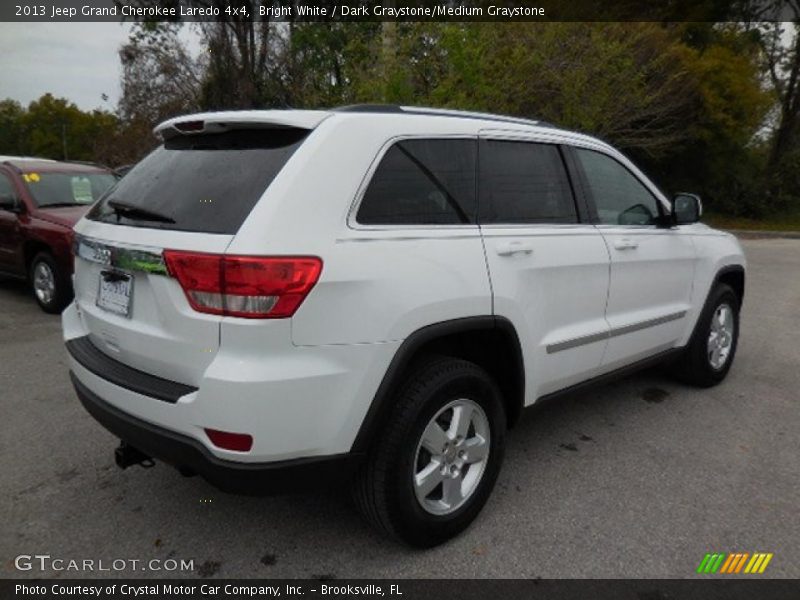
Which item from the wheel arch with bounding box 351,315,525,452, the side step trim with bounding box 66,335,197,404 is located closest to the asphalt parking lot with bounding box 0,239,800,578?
the wheel arch with bounding box 351,315,525,452

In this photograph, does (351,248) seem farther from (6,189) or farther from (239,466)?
(6,189)

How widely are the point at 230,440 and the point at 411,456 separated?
2.29 ft

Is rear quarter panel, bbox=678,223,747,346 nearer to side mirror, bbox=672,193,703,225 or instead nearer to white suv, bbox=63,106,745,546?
side mirror, bbox=672,193,703,225

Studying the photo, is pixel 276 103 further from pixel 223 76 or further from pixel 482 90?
pixel 482 90

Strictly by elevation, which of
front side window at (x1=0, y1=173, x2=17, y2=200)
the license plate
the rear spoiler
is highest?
the rear spoiler

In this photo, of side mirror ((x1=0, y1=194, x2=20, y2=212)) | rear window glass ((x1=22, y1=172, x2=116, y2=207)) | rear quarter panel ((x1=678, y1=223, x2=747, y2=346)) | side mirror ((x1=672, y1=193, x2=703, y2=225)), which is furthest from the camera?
rear window glass ((x1=22, y1=172, x2=116, y2=207))

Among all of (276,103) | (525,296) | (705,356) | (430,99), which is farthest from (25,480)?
(276,103)

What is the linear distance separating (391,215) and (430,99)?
311 inches

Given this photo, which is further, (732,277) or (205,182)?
(732,277)

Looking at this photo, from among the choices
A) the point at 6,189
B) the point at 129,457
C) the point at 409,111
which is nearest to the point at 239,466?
the point at 129,457

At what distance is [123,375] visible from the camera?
2.37 meters

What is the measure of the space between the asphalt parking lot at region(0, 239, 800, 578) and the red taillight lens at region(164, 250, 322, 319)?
1130 millimetres

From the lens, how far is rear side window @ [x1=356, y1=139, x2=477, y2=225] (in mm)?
2309

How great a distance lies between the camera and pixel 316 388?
2059 mm
